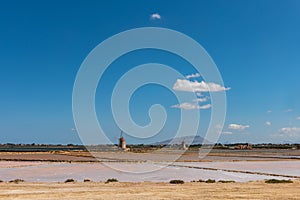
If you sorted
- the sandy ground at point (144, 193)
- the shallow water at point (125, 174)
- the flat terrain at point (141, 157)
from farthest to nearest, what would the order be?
1. the flat terrain at point (141, 157)
2. the shallow water at point (125, 174)
3. the sandy ground at point (144, 193)

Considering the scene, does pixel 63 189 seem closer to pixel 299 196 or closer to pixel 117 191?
pixel 117 191

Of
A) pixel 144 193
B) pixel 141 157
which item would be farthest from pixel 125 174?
pixel 141 157

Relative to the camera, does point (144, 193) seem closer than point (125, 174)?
Yes

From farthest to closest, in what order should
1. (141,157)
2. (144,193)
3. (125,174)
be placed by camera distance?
(141,157) < (125,174) < (144,193)

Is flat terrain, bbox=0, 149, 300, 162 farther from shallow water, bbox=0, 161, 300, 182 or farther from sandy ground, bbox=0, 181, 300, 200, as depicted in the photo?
sandy ground, bbox=0, 181, 300, 200

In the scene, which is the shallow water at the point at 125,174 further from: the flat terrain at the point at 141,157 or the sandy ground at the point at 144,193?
the flat terrain at the point at 141,157

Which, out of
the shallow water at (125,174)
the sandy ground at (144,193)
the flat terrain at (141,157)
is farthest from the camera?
the flat terrain at (141,157)

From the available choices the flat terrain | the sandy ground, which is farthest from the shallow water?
the flat terrain

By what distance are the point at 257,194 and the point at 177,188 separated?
12.8 feet

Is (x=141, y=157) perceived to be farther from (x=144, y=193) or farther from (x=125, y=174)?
(x=144, y=193)

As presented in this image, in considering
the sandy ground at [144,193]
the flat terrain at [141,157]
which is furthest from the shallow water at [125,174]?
the flat terrain at [141,157]

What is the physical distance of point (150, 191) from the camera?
54.7 feet

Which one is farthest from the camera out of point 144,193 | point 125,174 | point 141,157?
point 141,157

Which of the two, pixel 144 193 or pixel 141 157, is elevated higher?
pixel 141 157
